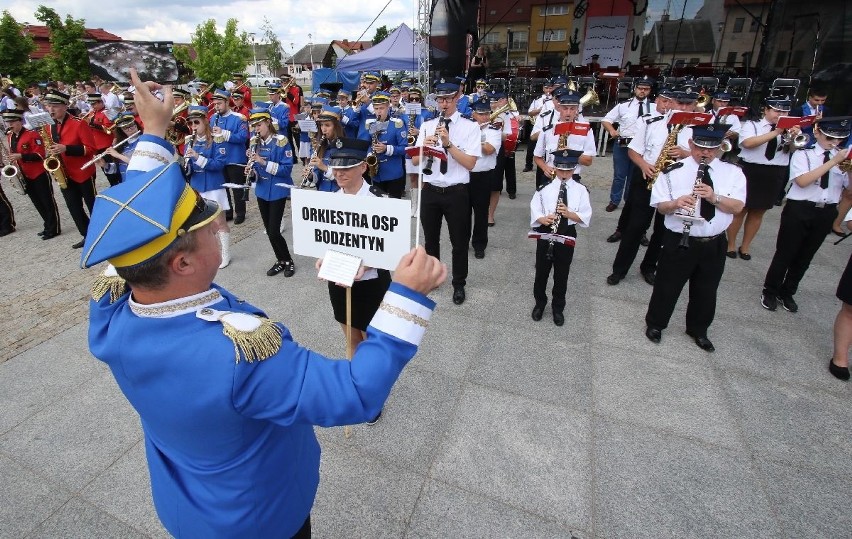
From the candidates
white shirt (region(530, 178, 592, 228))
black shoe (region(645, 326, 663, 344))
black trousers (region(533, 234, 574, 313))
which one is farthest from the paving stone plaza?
white shirt (region(530, 178, 592, 228))

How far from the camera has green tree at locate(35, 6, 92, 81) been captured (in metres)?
26.1

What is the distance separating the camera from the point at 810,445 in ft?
10.6

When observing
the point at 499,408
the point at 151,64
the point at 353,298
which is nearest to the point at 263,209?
the point at 353,298

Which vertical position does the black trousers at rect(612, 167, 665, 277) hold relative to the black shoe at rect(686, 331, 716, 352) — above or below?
above

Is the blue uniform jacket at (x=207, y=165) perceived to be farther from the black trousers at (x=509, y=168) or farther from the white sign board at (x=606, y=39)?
the white sign board at (x=606, y=39)

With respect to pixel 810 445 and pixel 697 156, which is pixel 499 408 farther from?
pixel 697 156

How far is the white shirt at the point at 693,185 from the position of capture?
3.91 m

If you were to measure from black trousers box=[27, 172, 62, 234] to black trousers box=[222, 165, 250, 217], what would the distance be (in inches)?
116

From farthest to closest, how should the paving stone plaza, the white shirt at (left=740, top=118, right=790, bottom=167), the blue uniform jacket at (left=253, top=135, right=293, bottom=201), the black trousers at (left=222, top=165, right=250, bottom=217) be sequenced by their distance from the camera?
the black trousers at (left=222, top=165, right=250, bottom=217) → the white shirt at (left=740, top=118, right=790, bottom=167) → the blue uniform jacket at (left=253, top=135, right=293, bottom=201) → the paving stone plaza

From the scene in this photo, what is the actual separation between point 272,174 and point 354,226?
3719 mm

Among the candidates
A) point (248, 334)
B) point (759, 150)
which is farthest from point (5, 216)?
point (759, 150)

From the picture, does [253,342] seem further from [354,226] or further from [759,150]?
[759,150]

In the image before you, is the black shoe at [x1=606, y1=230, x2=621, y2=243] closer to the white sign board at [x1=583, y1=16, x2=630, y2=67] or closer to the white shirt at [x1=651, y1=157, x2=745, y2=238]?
the white shirt at [x1=651, y1=157, x2=745, y2=238]

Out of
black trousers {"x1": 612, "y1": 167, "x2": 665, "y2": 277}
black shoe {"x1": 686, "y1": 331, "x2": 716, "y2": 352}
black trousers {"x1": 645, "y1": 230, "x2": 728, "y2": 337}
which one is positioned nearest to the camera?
black trousers {"x1": 645, "y1": 230, "x2": 728, "y2": 337}
